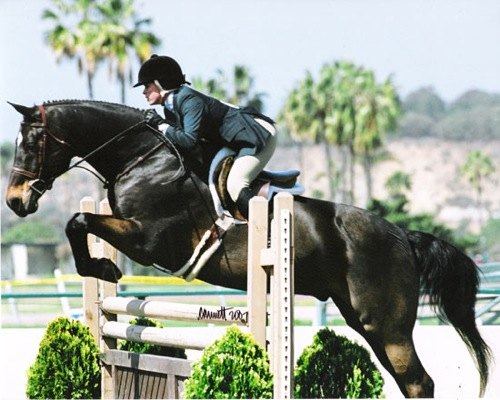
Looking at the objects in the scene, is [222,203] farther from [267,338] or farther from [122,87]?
[122,87]

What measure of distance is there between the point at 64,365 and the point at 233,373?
176cm

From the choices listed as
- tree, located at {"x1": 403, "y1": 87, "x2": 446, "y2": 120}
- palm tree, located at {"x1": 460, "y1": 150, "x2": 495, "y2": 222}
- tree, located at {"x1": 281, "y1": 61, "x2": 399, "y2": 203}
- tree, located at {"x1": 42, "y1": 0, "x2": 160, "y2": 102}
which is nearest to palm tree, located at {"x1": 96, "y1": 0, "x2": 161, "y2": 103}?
tree, located at {"x1": 42, "y1": 0, "x2": 160, "y2": 102}

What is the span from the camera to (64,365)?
20.6 ft

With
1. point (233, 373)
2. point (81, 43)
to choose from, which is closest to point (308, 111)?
point (81, 43)

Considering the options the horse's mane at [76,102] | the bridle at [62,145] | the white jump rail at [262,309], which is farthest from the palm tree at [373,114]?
the white jump rail at [262,309]

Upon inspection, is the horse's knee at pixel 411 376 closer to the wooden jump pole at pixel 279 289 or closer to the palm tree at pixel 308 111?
the wooden jump pole at pixel 279 289

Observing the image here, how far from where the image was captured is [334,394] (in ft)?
18.4

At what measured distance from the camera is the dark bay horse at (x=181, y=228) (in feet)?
18.5

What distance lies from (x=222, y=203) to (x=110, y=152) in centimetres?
67

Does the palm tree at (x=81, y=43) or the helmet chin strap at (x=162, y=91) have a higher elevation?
the palm tree at (x=81, y=43)

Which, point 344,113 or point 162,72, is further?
point 344,113

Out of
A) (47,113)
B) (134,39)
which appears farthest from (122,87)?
(47,113)

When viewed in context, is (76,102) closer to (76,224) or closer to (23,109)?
(23,109)
